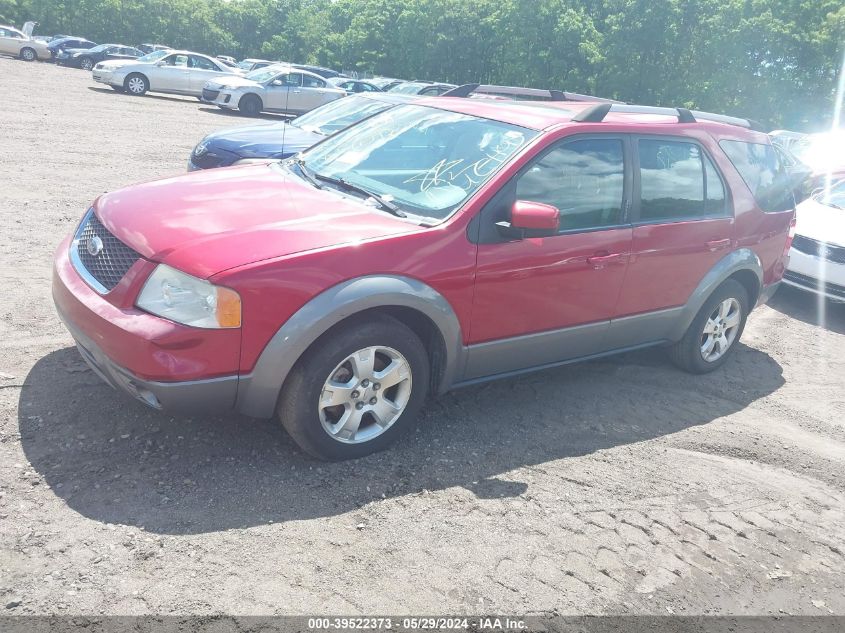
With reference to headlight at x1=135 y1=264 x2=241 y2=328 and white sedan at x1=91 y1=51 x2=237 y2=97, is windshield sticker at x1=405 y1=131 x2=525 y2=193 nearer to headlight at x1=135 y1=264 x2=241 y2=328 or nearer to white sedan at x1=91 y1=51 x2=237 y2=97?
headlight at x1=135 y1=264 x2=241 y2=328

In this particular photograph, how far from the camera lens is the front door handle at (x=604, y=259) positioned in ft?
15.0

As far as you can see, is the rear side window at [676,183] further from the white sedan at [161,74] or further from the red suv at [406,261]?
the white sedan at [161,74]

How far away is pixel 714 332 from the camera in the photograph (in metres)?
5.83

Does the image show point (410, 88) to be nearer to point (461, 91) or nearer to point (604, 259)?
point (461, 91)

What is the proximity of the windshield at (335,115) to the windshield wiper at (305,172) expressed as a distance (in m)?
3.81

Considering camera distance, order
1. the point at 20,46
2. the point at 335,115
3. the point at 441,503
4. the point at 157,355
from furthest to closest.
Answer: the point at 20,46, the point at 335,115, the point at 441,503, the point at 157,355

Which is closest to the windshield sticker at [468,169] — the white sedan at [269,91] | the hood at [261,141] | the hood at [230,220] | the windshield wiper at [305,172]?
the hood at [230,220]

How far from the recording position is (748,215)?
5.63 m

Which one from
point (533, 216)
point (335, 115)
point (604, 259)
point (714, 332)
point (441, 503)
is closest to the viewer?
point (441, 503)

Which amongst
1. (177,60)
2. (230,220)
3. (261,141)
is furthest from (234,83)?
(230,220)

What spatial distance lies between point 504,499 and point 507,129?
7.04ft

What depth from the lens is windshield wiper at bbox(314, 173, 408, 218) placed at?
4090 millimetres

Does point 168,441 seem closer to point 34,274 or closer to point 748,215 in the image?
point 34,274

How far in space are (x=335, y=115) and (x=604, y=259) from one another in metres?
5.51
